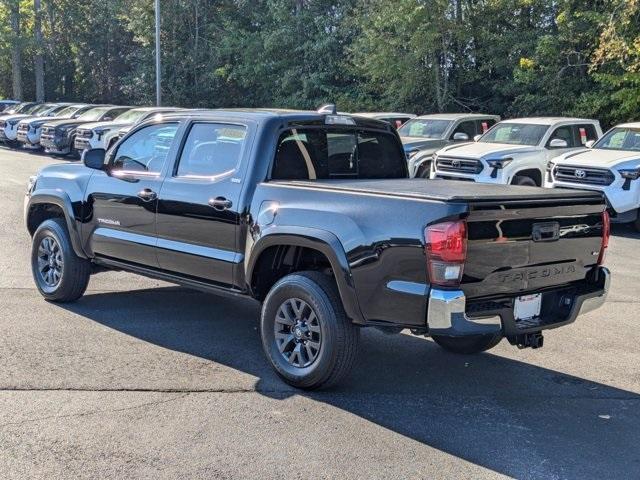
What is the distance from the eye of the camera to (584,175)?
12766 mm

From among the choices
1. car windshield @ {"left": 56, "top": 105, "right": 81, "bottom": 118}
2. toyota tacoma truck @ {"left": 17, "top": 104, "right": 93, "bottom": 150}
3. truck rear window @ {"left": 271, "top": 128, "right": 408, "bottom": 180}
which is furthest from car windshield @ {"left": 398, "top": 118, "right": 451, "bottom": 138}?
car windshield @ {"left": 56, "top": 105, "right": 81, "bottom": 118}

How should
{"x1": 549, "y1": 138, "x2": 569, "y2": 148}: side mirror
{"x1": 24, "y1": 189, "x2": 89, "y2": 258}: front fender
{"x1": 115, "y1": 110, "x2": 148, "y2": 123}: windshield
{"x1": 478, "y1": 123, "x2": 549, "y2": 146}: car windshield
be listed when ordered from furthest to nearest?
{"x1": 115, "y1": 110, "x2": 148, "y2": 123}: windshield < {"x1": 478, "y1": 123, "x2": 549, "y2": 146}: car windshield < {"x1": 549, "y1": 138, "x2": 569, "y2": 148}: side mirror < {"x1": 24, "y1": 189, "x2": 89, "y2": 258}: front fender

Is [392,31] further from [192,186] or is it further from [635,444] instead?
[635,444]

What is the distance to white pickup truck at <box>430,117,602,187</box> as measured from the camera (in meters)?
13.7

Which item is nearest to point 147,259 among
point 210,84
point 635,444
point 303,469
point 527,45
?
point 303,469

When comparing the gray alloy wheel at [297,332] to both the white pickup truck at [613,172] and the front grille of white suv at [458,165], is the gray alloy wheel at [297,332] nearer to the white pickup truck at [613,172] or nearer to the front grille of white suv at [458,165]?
the white pickup truck at [613,172]

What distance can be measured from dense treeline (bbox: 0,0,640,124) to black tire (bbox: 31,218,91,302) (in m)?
15.1

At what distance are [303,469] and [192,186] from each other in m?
A: 2.67

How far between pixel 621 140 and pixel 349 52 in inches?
611

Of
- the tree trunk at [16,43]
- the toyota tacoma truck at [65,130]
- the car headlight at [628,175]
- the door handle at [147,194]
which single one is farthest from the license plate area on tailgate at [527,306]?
the tree trunk at [16,43]

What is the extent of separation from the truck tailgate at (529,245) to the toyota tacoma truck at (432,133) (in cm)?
1025

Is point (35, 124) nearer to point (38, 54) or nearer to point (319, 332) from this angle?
point (38, 54)

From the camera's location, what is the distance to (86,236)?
6910 mm

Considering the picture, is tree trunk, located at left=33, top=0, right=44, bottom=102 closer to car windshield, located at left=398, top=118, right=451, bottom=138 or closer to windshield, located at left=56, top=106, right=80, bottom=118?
windshield, located at left=56, top=106, right=80, bottom=118
